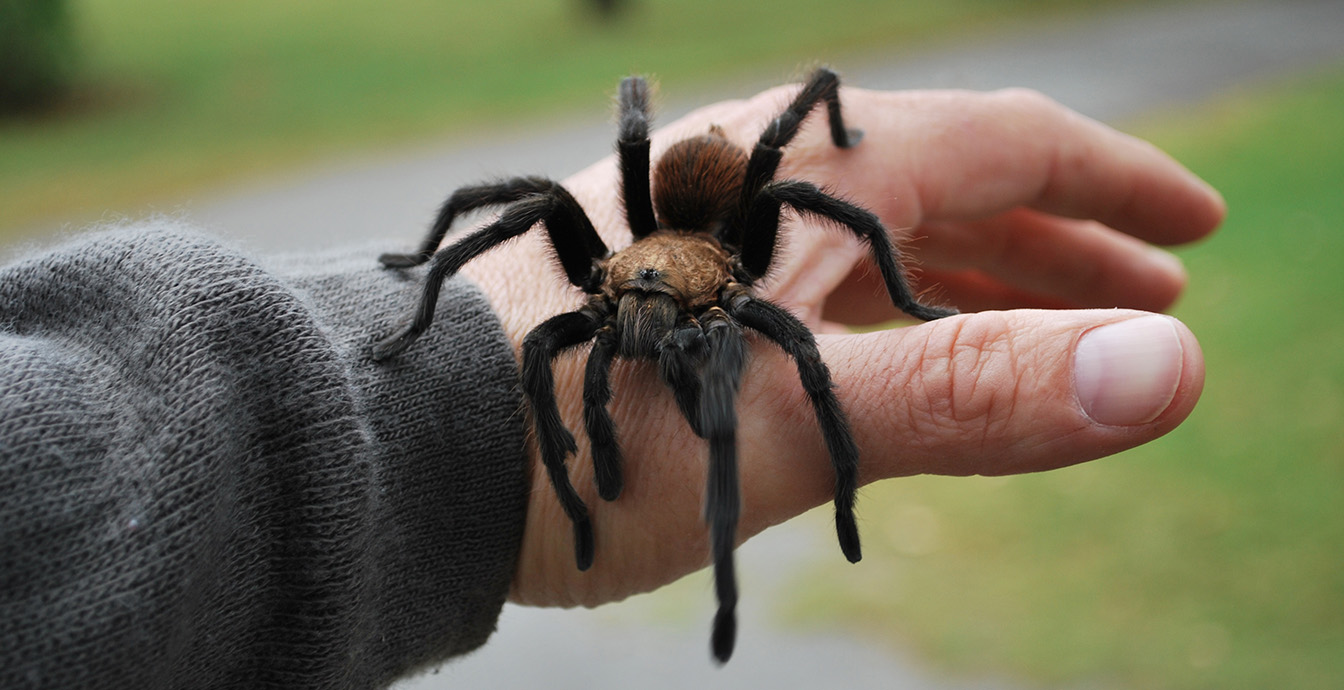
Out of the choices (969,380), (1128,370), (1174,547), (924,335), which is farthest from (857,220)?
(1174,547)

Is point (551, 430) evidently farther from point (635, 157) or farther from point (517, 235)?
point (635, 157)

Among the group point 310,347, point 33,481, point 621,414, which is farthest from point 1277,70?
point 33,481

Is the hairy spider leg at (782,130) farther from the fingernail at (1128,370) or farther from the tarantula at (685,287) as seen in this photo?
the fingernail at (1128,370)

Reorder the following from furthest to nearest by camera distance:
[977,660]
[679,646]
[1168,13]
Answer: [1168,13] < [679,646] < [977,660]

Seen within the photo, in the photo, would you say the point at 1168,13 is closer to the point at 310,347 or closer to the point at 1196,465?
the point at 1196,465

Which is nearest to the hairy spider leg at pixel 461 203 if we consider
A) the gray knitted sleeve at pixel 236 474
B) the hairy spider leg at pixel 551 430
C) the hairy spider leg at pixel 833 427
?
the gray knitted sleeve at pixel 236 474

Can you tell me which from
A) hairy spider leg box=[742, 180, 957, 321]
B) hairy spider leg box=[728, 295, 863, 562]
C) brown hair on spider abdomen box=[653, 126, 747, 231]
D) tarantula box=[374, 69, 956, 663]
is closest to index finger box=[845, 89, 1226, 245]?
tarantula box=[374, 69, 956, 663]

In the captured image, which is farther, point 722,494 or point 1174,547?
point 1174,547
